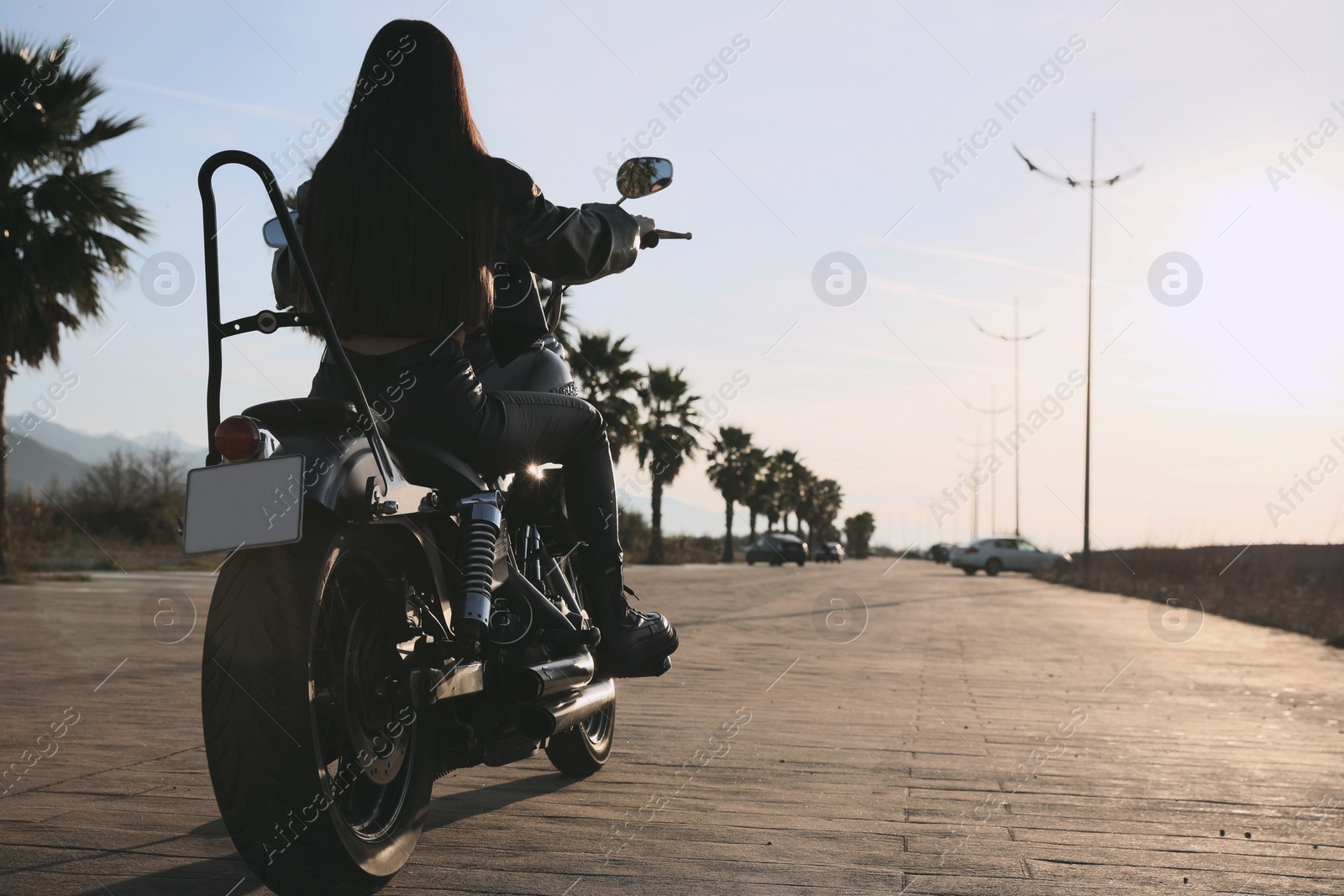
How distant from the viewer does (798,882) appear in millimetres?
2910

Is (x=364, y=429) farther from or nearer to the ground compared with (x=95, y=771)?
farther from the ground

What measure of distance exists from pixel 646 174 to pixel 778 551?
51.6 meters

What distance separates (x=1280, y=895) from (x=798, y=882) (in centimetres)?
113

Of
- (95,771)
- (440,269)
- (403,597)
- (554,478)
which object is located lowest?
(95,771)

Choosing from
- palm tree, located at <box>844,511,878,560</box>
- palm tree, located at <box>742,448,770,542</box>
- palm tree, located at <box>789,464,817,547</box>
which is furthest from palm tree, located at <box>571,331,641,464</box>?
palm tree, located at <box>844,511,878,560</box>

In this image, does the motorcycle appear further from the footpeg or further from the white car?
the white car

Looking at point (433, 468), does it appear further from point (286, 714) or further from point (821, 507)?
point (821, 507)

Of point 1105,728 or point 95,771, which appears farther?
point 1105,728

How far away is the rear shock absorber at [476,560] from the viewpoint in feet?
9.36

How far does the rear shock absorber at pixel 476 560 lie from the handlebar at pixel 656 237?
1.10 m

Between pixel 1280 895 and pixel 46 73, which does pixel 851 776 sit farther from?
pixel 46 73

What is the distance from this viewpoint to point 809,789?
4.05 meters

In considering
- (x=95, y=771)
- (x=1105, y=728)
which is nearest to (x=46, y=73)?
(x=95, y=771)

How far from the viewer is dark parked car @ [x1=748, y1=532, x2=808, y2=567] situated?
→ 55344 mm
